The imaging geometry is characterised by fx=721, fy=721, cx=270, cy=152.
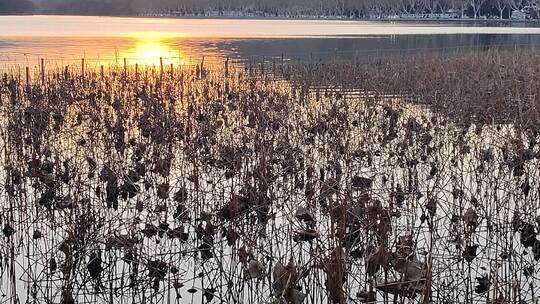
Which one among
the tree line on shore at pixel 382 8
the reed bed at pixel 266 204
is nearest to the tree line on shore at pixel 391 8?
the tree line on shore at pixel 382 8

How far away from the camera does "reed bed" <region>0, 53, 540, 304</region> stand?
17.6ft

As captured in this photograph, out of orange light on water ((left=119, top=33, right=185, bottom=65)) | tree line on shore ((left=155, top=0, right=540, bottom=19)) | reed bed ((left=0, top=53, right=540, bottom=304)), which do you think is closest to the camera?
reed bed ((left=0, top=53, right=540, bottom=304))

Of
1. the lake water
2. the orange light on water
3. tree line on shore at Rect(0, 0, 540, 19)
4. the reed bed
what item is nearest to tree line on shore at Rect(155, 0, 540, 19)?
tree line on shore at Rect(0, 0, 540, 19)

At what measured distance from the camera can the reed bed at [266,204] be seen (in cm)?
535

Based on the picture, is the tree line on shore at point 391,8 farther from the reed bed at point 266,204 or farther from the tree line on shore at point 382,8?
the reed bed at point 266,204

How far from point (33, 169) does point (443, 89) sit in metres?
11.5

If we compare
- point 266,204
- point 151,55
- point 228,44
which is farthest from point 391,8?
point 266,204

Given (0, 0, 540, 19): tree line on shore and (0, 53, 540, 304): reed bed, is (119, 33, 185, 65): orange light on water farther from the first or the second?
(0, 0, 540, 19): tree line on shore

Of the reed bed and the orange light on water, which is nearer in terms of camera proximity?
the reed bed

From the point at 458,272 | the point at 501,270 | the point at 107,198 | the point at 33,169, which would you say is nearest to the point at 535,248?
the point at 501,270

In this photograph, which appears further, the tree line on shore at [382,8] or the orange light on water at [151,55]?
the tree line on shore at [382,8]

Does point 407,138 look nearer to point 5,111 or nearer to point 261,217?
point 261,217

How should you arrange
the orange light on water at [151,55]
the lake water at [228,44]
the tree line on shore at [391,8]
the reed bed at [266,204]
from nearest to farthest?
the reed bed at [266,204]
the orange light on water at [151,55]
the lake water at [228,44]
the tree line on shore at [391,8]

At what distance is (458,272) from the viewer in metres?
5.80
